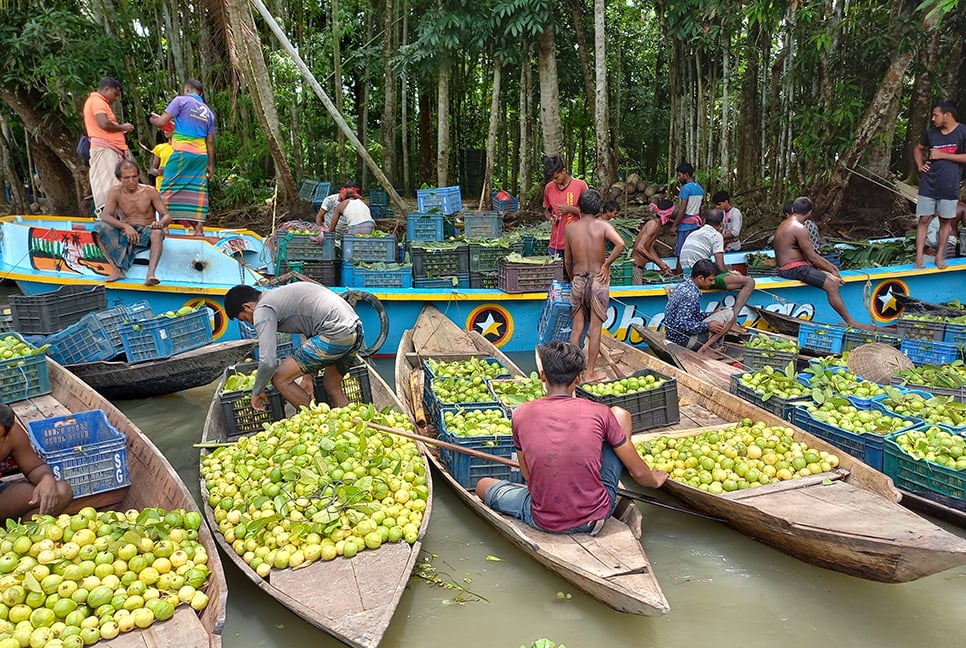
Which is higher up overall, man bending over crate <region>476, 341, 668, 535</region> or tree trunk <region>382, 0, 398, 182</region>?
tree trunk <region>382, 0, 398, 182</region>

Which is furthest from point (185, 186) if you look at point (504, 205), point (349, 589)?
point (349, 589)

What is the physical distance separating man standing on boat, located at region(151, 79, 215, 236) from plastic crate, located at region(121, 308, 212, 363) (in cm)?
234

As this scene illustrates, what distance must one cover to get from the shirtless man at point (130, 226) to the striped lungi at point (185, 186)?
67 centimetres

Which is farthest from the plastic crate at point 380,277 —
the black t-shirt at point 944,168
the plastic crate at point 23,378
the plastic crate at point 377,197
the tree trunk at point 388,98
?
the black t-shirt at point 944,168

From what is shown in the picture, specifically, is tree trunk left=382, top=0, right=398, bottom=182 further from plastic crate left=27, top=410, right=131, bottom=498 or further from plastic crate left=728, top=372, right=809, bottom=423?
plastic crate left=27, top=410, right=131, bottom=498

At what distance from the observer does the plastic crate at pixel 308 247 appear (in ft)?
27.1

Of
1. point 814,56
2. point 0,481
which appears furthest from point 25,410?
point 814,56

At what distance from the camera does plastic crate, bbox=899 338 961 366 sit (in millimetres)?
6211

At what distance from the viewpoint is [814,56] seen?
10.7 m

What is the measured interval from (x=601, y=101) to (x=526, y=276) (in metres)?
4.34

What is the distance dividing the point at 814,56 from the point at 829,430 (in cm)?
808

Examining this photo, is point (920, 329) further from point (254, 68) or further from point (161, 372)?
point (254, 68)

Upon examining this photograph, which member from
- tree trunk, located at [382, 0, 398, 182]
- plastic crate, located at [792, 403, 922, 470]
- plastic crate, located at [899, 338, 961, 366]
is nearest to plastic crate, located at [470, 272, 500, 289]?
plastic crate, located at [792, 403, 922, 470]

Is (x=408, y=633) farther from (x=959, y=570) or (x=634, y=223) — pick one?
(x=634, y=223)
